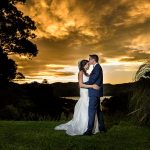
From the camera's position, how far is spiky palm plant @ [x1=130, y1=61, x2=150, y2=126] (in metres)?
17.8

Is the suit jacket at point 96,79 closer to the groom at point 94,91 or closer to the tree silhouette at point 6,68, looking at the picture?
the groom at point 94,91

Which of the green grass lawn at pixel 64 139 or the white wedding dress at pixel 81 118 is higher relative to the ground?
the white wedding dress at pixel 81 118

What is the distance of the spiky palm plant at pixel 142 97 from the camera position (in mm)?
17844

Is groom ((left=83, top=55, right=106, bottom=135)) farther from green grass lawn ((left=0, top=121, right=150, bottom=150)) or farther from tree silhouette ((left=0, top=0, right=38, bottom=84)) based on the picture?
tree silhouette ((left=0, top=0, right=38, bottom=84))

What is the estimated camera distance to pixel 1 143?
13758 millimetres

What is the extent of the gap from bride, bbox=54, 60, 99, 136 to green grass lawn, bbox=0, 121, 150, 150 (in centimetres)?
42

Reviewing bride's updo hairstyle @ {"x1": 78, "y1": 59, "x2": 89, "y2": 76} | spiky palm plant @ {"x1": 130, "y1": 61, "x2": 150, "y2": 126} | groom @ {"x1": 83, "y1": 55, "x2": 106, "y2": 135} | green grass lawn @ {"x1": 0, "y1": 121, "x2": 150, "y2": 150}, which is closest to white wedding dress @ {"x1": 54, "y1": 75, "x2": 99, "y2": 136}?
bride's updo hairstyle @ {"x1": 78, "y1": 59, "x2": 89, "y2": 76}

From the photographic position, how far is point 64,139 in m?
14.8

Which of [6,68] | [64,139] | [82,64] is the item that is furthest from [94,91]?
[6,68]

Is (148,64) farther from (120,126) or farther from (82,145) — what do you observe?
(82,145)

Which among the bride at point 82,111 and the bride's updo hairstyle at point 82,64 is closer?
the bride at point 82,111

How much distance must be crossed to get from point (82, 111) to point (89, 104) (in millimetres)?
1035

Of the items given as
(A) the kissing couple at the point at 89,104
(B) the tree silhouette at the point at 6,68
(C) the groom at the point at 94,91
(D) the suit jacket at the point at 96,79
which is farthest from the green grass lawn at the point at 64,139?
(B) the tree silhouette at the point at 6,68

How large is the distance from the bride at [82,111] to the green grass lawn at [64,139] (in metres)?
0.42
